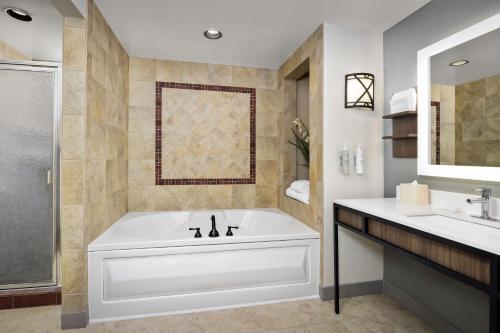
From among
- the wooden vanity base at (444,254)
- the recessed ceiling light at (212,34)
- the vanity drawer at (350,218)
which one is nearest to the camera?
the wooden vanity base at (444,254)

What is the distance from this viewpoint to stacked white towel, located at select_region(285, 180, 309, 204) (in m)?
2.74

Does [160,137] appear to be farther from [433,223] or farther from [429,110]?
[433,223]

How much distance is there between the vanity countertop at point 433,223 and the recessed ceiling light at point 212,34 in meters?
1.76

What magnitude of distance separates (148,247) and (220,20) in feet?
6.05

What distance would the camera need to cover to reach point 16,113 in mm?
2373

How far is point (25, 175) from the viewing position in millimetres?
2400

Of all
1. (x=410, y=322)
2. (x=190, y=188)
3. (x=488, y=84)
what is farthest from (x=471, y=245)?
(x=190, y=188)

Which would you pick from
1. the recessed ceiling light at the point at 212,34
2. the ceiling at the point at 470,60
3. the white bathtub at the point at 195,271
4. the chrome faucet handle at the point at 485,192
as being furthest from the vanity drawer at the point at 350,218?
the recessed ceiling light at the point at 212,34

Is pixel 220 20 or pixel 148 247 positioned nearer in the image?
pixel 148 247

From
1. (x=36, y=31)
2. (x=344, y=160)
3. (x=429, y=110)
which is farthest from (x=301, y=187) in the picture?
(x=36, y=31)

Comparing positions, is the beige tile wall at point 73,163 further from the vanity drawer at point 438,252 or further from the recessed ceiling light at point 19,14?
the vanity drawer at point 438,252

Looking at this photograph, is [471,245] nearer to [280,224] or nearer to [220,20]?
[280,224]

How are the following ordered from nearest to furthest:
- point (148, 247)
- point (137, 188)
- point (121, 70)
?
point (148, 247), point (121, 70), point (137, 188)

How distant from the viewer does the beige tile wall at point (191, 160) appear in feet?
10.2
